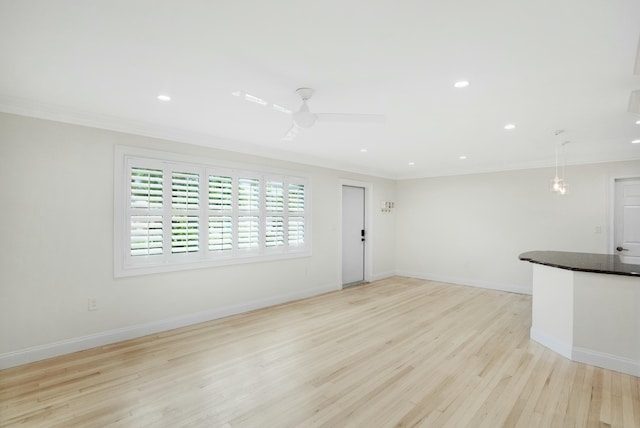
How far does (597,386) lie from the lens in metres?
2.70

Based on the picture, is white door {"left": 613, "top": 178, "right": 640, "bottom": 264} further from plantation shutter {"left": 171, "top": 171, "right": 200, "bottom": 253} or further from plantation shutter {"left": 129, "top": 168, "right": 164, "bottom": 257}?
plantation shutter {"left": 129, "top": 168, "right": 164, "bottom": 257}

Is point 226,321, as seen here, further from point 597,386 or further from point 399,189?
point 399,189

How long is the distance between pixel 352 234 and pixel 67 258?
4.92 meters

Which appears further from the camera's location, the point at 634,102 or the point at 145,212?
the point at 145,212

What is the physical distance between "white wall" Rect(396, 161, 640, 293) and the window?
323 centimetres

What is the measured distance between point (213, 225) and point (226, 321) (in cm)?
136

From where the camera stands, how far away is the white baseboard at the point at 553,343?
3252 millimetres

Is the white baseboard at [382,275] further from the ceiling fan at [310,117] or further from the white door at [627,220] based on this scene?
the ceiling fan at [310,117]

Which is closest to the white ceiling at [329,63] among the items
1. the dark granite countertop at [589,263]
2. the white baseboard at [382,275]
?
the dark granite countertop at [589,263]

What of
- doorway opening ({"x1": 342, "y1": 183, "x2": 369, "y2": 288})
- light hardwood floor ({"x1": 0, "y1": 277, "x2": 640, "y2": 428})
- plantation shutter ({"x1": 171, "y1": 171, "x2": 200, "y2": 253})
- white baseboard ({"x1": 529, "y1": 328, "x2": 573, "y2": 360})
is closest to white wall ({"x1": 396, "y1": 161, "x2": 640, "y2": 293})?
doorway opening ({"x1": 342, "y1": 183, "x2": 369, "y2": 288})

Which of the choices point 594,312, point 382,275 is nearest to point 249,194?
point 382,275

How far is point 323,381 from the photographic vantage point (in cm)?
273

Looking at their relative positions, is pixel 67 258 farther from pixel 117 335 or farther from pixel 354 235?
pixel 354 235

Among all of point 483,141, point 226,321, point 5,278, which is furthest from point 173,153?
point 483,141
